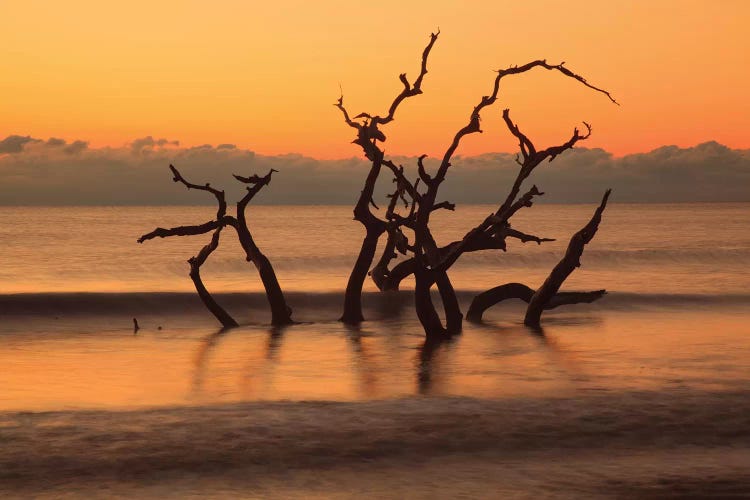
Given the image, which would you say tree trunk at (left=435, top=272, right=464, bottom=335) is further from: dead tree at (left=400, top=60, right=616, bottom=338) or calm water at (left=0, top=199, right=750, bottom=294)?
calm water at (left=0, top=199, right=750, bottom=294)

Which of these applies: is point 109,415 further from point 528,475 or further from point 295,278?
point 295,278

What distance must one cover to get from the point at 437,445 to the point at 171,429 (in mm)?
3096

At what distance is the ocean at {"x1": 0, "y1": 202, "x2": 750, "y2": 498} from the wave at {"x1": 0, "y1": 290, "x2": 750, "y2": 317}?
0.36 feet

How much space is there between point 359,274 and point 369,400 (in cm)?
859

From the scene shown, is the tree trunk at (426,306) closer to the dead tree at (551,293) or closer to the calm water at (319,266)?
the dead tree at (551,293)

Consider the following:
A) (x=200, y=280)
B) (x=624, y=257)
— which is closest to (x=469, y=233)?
(x=200, y=280)

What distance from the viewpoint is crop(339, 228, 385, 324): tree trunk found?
23.4 metres

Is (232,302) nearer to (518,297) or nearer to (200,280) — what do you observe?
(200,280)

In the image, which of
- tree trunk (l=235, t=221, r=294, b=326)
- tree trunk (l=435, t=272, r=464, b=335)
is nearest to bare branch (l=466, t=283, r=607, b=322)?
tree trunk (l=435, t=272, r=464, b=335)

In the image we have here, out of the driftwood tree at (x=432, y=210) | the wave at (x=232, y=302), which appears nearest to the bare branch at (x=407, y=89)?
the driftwood tree at (x=432, y=210)

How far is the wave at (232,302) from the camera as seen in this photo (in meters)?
29.0

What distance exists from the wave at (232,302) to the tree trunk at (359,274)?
10.1ft

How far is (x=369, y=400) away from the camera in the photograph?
15.4 m

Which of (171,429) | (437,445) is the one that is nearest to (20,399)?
(171,429)
